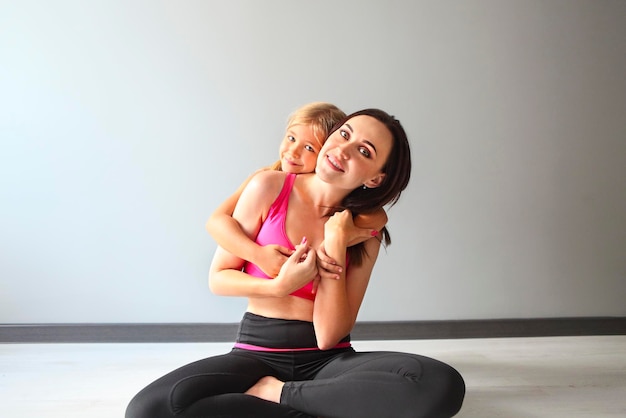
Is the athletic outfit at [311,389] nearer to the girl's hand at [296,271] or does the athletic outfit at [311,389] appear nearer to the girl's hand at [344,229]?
the girl's hand at [296,271]

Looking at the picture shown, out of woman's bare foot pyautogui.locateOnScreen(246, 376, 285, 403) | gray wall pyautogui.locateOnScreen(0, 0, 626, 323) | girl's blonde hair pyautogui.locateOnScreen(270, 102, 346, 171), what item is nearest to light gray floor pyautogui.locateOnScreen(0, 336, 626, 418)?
gray wall pyautogui.locateOnScreen(0, 0, 626, 323)

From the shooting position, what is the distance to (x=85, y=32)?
2748mm

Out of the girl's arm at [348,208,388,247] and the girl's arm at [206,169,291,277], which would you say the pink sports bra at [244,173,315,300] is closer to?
the girl's arm at [206,169,291,277]

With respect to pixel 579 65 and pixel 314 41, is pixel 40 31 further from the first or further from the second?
pixel 579 65

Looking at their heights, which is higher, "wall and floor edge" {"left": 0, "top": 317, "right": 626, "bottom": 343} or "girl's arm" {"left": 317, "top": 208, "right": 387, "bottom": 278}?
"girl's arm" {"left": 317, "top": 208, "right": 387, "bottom": 278}

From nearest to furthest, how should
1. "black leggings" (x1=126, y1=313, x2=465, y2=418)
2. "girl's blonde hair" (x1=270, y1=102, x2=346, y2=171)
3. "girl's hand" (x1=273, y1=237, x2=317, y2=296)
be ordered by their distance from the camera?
"black leggings" (x1=126, y1=313, x2=465, y2=418), "girl's hand" (x1=273, y1=237, x2=317, y2=296), "girl's blonde hair" (x1=270, y1=102, x2=346, y2=171)

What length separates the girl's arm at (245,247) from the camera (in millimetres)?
1638

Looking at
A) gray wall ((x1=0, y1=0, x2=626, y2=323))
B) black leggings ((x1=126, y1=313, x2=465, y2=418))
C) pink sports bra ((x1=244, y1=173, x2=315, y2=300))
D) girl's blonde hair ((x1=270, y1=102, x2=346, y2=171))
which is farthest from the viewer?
gray wall ((x1=0, y1=0, x2=626, y2=323))

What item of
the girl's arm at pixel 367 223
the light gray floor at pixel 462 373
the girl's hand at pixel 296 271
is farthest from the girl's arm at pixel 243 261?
the light gray floor at pixel 462 373

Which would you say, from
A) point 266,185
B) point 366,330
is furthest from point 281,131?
point 266,185

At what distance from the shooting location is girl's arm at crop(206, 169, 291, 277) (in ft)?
5.37

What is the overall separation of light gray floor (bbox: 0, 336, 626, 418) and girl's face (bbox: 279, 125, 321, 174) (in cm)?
89

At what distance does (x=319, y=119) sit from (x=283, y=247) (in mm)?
423

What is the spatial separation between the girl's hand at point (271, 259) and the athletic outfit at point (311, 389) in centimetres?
24
